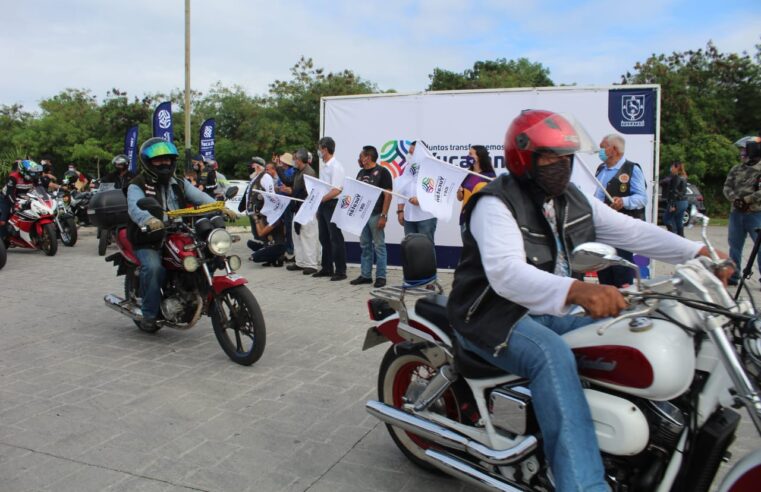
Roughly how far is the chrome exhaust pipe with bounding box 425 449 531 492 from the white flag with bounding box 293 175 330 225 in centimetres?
662

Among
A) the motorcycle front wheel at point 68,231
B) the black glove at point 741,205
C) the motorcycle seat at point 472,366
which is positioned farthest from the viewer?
the motorcycle front wheel at point 68,231

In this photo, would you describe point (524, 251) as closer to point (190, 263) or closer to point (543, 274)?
point (543, 274)

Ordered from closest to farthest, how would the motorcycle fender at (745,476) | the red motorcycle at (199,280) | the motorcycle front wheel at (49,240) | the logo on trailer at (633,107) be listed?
the motorcycle fender at (745,476) → the red motorcycle at (199,280) → the logo on trailer at (633,107) → the motorcycle front wheel at (49,240)

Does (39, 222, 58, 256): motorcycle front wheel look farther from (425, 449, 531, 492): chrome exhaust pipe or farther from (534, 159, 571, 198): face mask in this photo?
(534, 159, 571, 198): face mask

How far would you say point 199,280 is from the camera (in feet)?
18.4

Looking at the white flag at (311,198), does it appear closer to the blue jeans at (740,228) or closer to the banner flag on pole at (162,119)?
the blue jeans at (740,228)

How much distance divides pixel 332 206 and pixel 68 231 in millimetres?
6718

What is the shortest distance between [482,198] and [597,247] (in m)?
0.64

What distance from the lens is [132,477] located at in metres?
3.34

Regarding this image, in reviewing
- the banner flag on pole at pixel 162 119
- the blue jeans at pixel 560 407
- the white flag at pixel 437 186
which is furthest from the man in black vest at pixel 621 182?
the banner flag on pole at pixel 162 119

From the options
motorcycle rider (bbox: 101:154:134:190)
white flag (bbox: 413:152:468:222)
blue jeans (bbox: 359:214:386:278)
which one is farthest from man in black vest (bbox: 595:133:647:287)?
motorcycle rider (bbox: 101:154:134:190)

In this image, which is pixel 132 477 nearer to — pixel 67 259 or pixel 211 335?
pixel 211 335

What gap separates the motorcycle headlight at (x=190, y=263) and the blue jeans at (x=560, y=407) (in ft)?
11.5

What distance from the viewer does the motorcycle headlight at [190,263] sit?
535cm
